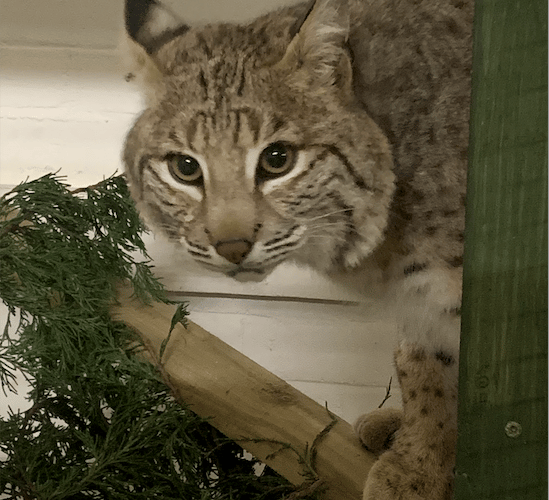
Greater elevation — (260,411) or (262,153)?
(262,153)

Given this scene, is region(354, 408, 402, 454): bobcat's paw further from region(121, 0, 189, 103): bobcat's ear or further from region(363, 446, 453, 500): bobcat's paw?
region(121, 0, 189, 103): bobcat's ear

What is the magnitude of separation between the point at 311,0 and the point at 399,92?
15cm

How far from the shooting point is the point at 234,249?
0.59 meters

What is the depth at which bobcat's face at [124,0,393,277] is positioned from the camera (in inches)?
23.0

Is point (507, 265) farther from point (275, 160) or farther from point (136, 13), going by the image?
point (136, 13)

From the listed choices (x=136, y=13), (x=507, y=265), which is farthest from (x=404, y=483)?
(x=136, y=13)

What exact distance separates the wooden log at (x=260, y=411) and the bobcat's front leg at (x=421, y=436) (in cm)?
3

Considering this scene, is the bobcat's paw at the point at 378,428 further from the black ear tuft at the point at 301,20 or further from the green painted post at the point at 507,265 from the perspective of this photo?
the black ear tuft at the point at 301,20

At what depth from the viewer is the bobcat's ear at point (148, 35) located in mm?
616

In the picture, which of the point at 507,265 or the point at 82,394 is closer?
the point at 507,265

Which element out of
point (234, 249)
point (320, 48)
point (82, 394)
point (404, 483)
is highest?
point (320, 48)

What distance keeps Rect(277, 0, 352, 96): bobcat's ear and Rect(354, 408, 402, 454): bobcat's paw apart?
386 mm

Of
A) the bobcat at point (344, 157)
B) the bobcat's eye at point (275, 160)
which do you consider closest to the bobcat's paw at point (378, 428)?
the bobcat at point (344, 157)

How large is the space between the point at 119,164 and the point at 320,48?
287mm
